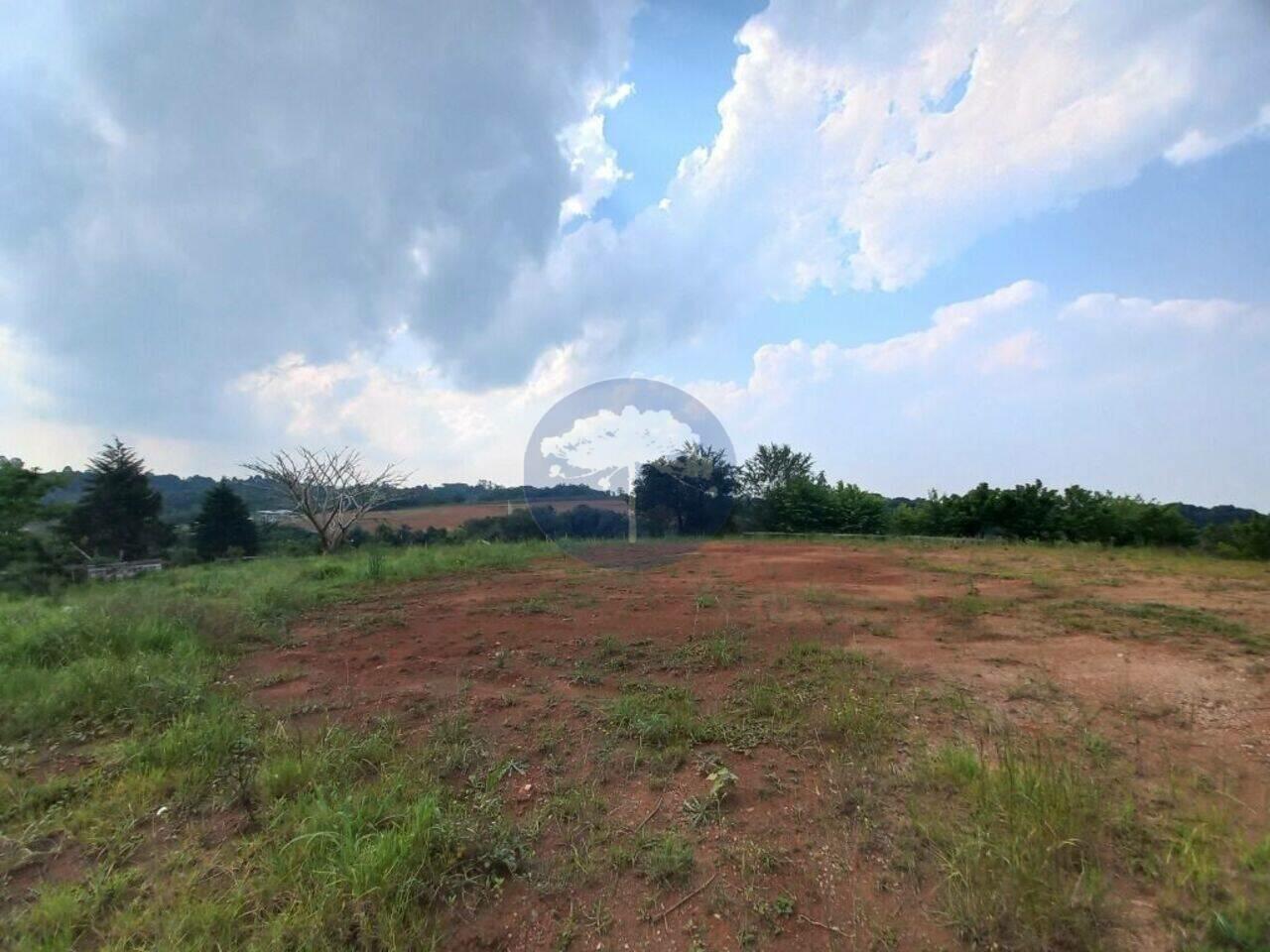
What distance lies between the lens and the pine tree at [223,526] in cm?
1838

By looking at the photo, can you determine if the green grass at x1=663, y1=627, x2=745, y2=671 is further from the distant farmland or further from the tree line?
the distant farmland

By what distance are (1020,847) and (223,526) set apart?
23969mm

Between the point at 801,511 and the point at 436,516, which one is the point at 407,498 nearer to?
the point at 436,516

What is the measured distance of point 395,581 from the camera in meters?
7.79

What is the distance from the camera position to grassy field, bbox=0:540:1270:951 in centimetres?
145

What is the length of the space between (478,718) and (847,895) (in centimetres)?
195

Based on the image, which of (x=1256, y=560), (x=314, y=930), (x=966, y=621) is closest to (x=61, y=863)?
(x=314, y=930)

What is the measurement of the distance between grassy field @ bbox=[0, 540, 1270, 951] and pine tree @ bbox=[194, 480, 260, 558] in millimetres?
16992

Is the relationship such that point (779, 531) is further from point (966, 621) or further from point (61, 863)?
point (61, 863)

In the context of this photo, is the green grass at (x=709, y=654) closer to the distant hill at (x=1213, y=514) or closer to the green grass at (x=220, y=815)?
the green grass at (x=220, y=815)

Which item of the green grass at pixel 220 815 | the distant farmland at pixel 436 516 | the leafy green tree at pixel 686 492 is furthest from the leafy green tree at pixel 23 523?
the leafy green tree at pixel 686 492

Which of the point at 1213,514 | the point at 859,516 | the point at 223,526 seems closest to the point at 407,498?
the point at 223,526

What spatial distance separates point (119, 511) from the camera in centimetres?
1750

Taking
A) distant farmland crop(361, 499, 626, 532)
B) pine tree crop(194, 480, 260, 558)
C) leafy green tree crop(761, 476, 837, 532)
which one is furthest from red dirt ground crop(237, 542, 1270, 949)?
pine tree crop(194, 480, 260, 558)
